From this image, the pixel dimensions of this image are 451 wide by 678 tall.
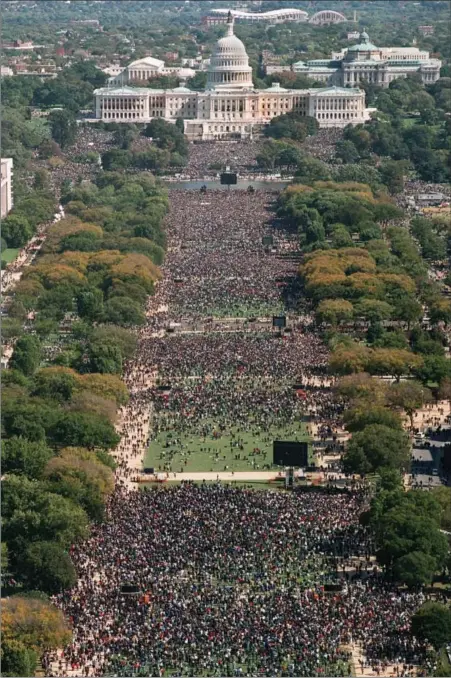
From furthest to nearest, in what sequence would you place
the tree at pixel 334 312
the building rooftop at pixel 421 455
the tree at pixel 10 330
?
1. the tree at pixel 334 312
2. the tree at pixel 10 330
3. the building rooftop at pixel 421 455

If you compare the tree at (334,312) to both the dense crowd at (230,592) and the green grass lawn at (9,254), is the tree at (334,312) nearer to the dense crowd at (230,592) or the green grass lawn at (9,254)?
the green grass lawn at (9,254)

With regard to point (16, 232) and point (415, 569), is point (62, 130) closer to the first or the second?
point (16, 232)

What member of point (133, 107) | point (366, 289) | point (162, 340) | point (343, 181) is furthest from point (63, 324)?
point (133, 107)

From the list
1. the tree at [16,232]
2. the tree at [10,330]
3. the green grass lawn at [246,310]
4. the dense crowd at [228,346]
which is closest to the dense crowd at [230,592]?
the dense crowd at [228,346]

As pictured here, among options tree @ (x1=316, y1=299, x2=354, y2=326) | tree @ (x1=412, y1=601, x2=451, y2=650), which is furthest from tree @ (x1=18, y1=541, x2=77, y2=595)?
tree @ (x1=316, y1=299, x2=354, y2=326)

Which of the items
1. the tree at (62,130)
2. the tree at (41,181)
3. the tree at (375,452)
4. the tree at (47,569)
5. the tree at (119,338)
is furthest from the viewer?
the tree at (62,130)

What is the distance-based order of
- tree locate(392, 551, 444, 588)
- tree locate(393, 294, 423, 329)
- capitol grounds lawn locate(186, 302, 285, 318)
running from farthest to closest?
capitol grounds lawn locate(186, 302, 285, 318), tree locate(393, 294, 423, 329), tree locate(392, 551, 444, 588)

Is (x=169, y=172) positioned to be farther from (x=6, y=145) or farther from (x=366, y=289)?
(x=366, y=289)

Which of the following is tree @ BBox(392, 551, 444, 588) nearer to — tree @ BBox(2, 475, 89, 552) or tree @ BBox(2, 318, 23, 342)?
tree @ BBox(2, 475, 89, 552)
